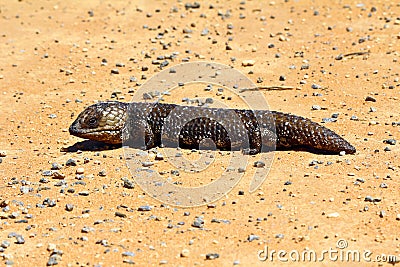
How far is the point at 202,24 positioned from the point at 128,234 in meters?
7.36

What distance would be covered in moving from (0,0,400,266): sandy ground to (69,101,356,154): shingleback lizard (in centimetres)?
23

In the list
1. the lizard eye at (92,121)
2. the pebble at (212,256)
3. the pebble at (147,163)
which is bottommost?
the pebble at (212,256)

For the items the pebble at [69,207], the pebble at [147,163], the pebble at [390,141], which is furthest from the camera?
the pebble at [390,141]

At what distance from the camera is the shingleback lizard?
8.01 m

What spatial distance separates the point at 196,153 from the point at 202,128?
14.1 inches

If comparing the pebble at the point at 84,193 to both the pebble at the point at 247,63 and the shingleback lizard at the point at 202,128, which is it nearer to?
the shingleback lizard at the point at 202,128

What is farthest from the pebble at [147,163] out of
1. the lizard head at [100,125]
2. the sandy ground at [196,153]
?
the lizard head at [100,125]

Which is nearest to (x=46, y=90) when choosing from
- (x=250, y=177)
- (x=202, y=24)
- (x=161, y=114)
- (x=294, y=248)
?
(x=161, y=114)

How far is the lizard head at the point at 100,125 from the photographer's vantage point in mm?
8266

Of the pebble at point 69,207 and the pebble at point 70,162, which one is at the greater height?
the pebble at point 70,162

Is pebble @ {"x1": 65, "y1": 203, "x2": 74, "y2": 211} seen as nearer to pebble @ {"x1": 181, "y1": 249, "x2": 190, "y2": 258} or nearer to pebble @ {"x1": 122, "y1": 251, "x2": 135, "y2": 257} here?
pebble @ {"x1": 122, "y1": 251, "x2": 135, "y2": 257}

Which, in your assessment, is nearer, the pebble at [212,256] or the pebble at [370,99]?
the pebble at [212,256]

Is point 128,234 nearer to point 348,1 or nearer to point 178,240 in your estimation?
point 178,240

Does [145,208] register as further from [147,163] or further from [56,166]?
[56,166]
